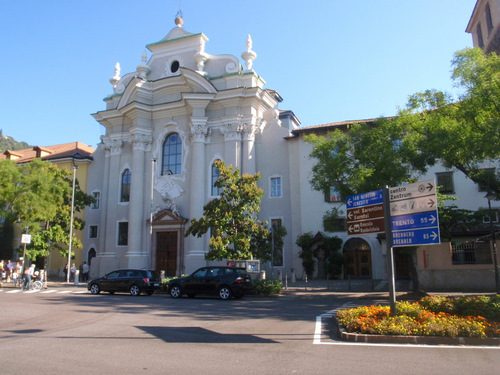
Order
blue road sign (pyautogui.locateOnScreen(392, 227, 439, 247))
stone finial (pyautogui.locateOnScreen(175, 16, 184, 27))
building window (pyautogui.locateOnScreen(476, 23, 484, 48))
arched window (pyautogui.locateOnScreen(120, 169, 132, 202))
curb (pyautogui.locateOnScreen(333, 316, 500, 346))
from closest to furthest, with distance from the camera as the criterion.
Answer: curb (pyautogui.locateOnScreen(333, 316, 500, 346)) → blue road sign (pyautogui.locateOnScreen(392, 227, 439, 247)) → building window (pyautogui.locateOnScreen(476, 23, 484, 48)) → arched window (pyautogui.locateOnScreen(120, 169, 132, 202)) → stone finial (pyautogui.locateOnScreen(175, 16, 184, 27))

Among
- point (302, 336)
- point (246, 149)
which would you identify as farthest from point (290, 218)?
point (302, 336)

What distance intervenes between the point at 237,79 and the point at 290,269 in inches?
634

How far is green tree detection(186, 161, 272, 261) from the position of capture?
949 inches

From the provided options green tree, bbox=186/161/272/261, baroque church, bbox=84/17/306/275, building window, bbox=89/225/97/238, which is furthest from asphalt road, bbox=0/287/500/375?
building window, bbox=89/225/97/238

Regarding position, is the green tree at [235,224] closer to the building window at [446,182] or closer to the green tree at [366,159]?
the green tree at [366,159]

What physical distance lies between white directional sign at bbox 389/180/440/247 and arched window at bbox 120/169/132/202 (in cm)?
3050

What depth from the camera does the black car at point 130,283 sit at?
22375 millimetres

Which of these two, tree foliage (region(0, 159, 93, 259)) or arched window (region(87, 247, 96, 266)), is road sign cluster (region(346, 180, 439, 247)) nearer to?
tree foliage (region(0, 159, 93, 259))

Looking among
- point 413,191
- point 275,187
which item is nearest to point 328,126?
point 275,187

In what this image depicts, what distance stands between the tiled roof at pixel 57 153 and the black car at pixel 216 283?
24811mm

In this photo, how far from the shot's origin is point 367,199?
11.9 metres

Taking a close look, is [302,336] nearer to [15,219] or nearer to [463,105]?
[463,105]

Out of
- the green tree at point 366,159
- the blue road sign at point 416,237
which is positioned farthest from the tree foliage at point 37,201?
the blue road sign at point 416,237

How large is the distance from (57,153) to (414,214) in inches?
1617
